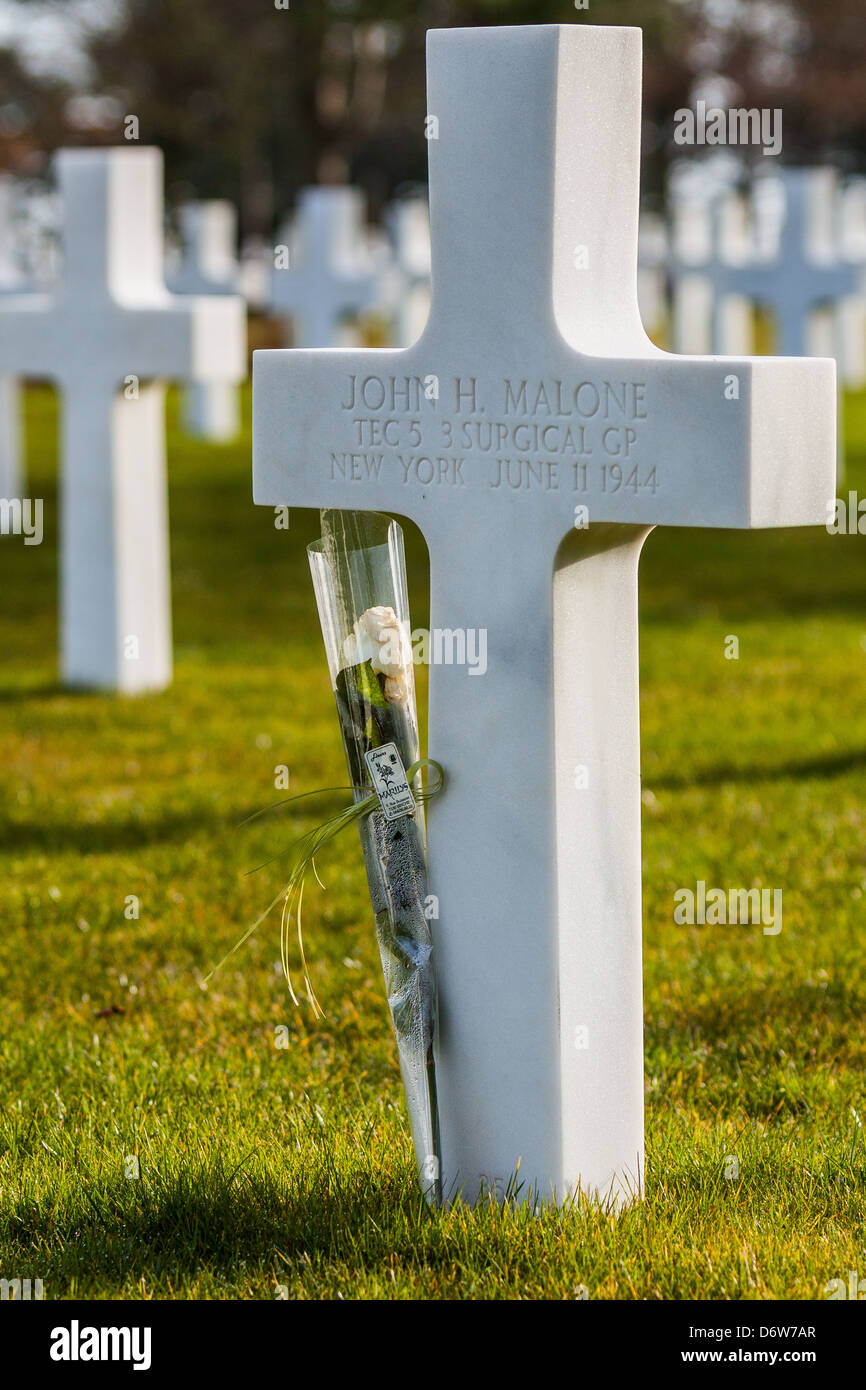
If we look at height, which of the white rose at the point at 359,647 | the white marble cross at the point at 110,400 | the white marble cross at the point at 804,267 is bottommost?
the white rose at the point at 359,647

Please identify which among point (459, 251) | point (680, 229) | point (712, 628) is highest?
point (680, 229)

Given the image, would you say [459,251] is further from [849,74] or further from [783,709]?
[849,74]

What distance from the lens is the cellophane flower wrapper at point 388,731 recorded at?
10.2 ft

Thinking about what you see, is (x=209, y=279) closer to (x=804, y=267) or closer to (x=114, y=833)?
(x=804, y=267)

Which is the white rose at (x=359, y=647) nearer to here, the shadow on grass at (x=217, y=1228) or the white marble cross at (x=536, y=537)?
the white marble cross at (x=536, y=537)

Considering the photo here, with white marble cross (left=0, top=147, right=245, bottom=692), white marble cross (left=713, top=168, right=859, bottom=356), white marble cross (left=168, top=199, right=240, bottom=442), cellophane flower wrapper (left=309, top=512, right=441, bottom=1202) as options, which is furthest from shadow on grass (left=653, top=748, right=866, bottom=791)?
white marble cross (left=168, top=199, right=240, bottom=442)

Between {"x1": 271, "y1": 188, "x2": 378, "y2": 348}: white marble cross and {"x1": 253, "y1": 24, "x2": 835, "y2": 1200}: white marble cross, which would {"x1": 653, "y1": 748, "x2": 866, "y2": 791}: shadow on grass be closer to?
{"x1": 253, "y1": 24, "x2": 835, "y2": 1200}: white marble cross

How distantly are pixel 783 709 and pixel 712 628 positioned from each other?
181 centimetres

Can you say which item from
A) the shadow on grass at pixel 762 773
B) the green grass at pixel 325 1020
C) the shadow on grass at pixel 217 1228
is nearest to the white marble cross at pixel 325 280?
the green grass at pixel 325 1020

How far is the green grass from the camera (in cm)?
292

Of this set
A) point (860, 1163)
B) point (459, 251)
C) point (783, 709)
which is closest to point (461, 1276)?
point (860, 1163)

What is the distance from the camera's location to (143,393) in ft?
25.1

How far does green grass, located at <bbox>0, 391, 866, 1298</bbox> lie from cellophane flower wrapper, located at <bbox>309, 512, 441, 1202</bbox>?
0.76 feet

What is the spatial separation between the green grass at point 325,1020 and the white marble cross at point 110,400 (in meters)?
0.32
